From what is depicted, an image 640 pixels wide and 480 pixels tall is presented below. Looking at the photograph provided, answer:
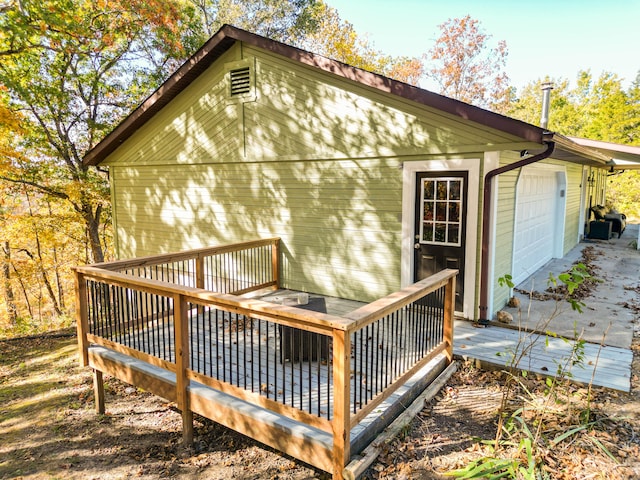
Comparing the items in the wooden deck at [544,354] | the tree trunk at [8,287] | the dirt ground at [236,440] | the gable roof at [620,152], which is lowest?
the tree trunk at [8,287]

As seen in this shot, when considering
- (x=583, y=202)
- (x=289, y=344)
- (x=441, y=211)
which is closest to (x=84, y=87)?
(x=441, y=211)

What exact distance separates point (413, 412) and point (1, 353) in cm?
856

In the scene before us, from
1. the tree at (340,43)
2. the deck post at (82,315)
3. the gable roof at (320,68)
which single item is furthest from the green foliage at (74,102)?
the tree at (340,43)

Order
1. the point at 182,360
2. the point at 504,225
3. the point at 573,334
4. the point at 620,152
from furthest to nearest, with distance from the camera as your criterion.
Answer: the point at 620,152
the point at 504,225
the point at 573,334
the point at 182,360

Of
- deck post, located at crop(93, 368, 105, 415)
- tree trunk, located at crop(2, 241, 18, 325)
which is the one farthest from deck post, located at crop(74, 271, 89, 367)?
tree trunk, located at crop(2, 241, 18, 325)

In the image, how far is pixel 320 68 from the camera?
21.5 ft

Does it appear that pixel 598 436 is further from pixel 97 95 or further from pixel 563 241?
pixel 97 95

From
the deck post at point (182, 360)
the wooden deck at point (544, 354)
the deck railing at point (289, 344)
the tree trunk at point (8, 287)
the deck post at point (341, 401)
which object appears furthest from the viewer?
the tree trunk at point (8, 287)

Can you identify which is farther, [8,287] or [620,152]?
[8,287]

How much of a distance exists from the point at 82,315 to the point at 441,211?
15.8 ft

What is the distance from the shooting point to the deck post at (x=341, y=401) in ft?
8.85

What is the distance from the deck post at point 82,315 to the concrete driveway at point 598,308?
4.81 metres

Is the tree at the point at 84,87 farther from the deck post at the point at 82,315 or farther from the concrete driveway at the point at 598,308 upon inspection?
the concrete driveway at the point at 598,308

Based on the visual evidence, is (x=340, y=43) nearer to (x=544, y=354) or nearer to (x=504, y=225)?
(x=504, y=225)
